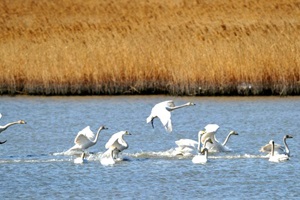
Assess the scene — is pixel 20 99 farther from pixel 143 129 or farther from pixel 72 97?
pixel 143 129

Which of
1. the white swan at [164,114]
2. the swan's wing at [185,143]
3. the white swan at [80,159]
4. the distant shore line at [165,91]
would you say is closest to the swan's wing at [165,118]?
the white swan at [164,114]

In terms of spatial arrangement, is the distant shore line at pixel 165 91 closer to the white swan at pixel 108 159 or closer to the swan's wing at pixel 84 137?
the swan's wing at pixel 84 137

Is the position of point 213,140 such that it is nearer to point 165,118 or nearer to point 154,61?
point 165,118

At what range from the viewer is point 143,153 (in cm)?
1147

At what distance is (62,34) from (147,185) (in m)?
11.1

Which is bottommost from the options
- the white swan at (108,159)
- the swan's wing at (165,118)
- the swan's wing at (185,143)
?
the white swan at (108,159)

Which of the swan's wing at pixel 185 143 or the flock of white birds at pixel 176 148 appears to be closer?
the flock of white birds at pixel 176 148

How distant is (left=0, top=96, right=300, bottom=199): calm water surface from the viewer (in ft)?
30.9

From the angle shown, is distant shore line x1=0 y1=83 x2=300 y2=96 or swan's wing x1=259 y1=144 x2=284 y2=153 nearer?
swan's wing x1=259 y1=144 x2=284 y2=153

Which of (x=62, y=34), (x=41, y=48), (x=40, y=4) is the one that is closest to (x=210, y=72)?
(x=41, y=48)

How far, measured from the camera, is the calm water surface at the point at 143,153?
942cm

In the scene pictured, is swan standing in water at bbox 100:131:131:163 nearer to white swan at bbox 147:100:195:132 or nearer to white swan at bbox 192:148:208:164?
white swan at bbox 147:100:195:132

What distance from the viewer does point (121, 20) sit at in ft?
77.3

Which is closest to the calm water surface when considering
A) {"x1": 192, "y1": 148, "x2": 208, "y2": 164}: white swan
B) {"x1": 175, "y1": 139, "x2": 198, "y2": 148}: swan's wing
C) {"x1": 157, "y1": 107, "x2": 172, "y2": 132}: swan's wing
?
{"x1": 192, "y1": 148, "x2": 208, "y2": 164}: white swan
